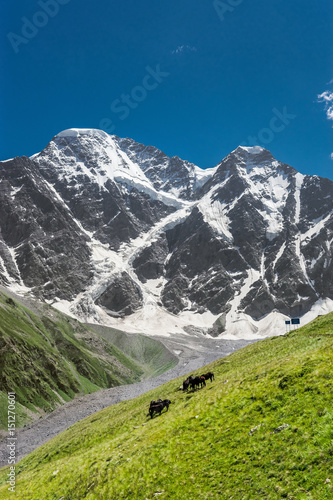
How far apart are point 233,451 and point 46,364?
378ft

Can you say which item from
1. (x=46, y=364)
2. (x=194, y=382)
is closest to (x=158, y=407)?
(x=194, y=382)

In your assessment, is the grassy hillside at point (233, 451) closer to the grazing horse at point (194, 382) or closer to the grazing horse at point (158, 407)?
the grazing horse at point (158, 407)

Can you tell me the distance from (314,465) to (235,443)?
4637 mm

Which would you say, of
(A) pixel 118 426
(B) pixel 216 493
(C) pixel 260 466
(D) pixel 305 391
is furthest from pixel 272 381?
(A) pixel 118 426

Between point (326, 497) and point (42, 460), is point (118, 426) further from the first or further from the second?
point (326, 497)

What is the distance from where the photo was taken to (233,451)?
56.7 feet

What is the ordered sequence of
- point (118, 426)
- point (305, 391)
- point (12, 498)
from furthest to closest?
point (118, 426), point (12, 498), point (305, 391)

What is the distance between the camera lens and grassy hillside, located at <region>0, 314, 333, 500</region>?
574 inches

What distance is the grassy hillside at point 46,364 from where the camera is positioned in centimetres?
9494

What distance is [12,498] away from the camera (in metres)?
24.8

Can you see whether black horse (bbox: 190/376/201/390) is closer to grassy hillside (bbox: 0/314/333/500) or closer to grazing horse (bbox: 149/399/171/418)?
grazing horse (bbox: 149/399/171/418)

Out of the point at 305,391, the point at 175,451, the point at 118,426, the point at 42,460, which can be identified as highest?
the point at 305,391

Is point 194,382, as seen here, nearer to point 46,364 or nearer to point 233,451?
point 233,451

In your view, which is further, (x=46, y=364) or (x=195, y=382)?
(x=46, y=364)
